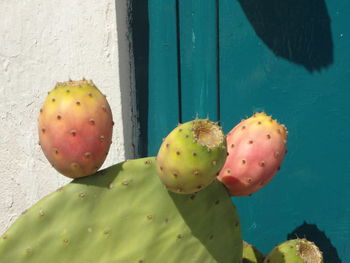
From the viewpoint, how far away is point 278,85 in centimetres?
175

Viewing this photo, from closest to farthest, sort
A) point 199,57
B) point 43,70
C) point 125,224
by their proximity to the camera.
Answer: point 125,224 → point 199,57 → point 43,70

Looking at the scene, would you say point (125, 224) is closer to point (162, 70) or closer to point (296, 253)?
point (296, 253)

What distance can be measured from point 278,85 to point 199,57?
1.02 feet

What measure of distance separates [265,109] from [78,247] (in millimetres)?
836

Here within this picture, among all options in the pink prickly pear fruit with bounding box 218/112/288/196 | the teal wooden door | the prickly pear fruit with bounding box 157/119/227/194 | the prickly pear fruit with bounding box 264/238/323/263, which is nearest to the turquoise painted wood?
the teal wooden door

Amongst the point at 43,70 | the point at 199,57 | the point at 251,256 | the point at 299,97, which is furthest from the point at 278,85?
the point at 43,70

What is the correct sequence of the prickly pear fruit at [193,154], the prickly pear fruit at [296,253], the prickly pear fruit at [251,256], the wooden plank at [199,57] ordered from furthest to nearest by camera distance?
the wooden plank at [199,57]
the prickly pear fruit at [251,256]
the prickly pear fruit at [296,253]
the prickly pear fruit at [193,154]

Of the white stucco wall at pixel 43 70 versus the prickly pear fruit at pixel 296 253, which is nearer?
the prickly pear fruit at pixel 296 253

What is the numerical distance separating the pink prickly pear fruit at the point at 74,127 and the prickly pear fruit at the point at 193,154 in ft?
0.56

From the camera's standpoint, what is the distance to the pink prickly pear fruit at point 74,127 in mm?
1171

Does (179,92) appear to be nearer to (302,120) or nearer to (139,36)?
(139,36)

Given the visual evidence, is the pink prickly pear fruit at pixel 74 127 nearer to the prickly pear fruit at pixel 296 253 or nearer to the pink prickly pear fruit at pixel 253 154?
the pink prickly pear fruit at pixel 253 154

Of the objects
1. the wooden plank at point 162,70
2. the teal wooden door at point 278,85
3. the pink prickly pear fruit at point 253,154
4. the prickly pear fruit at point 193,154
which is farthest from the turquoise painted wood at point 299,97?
the prickly pear fruit at point 193,154

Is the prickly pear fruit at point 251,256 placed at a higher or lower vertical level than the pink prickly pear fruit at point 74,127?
lower
